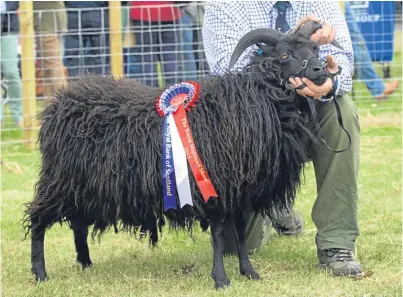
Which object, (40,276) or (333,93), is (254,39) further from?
(40,276)

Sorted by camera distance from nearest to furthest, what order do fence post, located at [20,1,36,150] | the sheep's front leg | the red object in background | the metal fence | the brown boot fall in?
1. the sheep's front leg
2. fence post, located at [20,1,36,150]
3. the metal fence
4. the red object in background
5. the brown boot

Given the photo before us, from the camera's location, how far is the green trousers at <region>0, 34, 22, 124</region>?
9375 mm

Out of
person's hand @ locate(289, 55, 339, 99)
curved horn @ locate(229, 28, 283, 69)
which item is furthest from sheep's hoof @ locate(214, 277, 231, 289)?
curved horn @ locate(229, 28, 283, 69)

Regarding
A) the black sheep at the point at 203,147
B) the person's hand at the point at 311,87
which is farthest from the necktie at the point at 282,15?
the person's hand at the point at 311,87

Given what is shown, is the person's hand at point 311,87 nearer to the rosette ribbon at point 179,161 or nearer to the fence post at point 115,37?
the rosette ribbon at point 179,161

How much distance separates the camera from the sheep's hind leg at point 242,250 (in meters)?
4.51

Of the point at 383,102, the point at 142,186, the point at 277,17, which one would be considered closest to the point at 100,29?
the point at 383,102

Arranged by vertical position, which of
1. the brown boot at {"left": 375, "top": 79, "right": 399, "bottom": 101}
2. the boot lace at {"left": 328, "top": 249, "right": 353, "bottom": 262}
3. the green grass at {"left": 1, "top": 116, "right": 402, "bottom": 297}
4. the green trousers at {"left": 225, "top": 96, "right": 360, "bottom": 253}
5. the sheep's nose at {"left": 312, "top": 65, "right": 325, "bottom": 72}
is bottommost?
the green grass at {"left": 1, "top": 116, "right": 402, "bottom": 297}

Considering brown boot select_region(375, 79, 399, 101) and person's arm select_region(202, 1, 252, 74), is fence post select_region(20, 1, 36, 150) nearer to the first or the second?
person's arm select_region(202, 1, 252, 74)

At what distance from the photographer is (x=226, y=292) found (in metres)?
4.15

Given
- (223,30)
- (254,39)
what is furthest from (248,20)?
(254,39)

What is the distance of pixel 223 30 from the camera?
491cm

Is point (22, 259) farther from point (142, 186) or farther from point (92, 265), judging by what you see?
point (142, 186)

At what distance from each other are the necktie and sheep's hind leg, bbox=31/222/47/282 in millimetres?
1928
